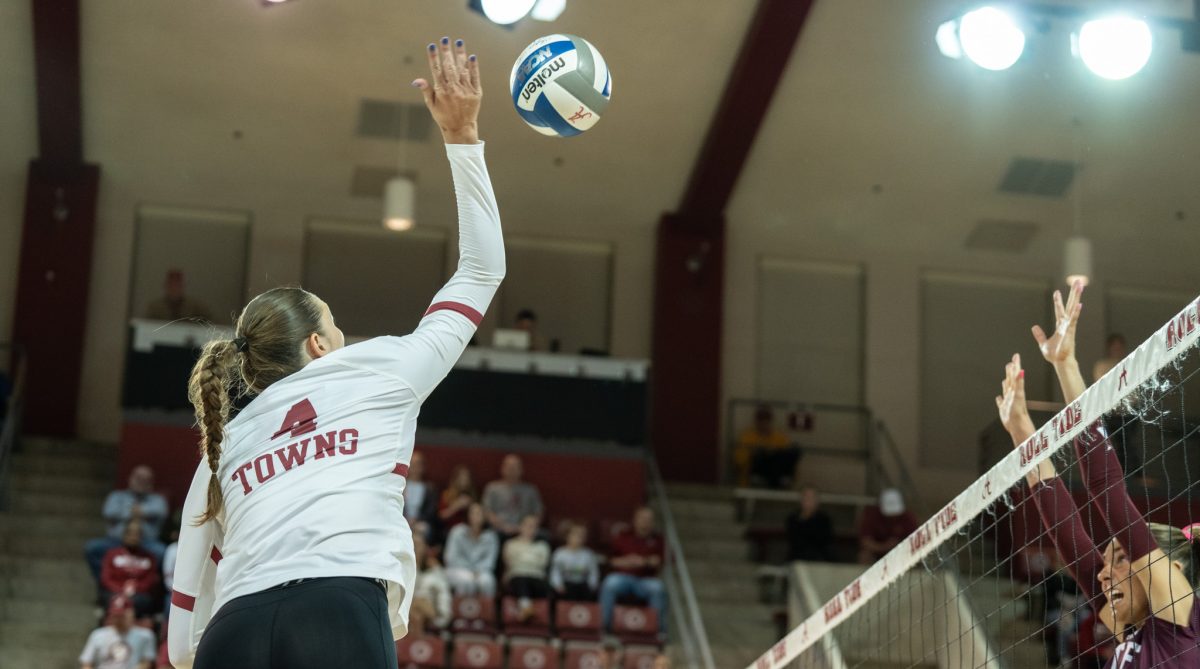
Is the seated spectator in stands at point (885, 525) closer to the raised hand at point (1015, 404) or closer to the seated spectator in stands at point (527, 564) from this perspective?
the seated spectator in stands at point (527, 564)

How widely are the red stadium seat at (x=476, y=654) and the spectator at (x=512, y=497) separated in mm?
2636

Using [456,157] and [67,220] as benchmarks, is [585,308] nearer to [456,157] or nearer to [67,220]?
[67,220]

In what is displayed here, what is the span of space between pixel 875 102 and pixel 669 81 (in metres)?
2.58

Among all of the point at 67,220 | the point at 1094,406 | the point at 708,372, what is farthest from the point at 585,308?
the point at 1094,406

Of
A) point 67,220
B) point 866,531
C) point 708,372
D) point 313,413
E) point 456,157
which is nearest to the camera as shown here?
point 313,413

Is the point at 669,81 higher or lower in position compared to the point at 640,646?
higher

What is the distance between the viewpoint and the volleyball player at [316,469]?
2.77 meters

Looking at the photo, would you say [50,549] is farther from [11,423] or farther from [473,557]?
[473,557]

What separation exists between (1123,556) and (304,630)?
8.11 ft

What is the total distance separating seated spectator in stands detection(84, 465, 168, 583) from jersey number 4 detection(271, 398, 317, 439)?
11603 millimetres

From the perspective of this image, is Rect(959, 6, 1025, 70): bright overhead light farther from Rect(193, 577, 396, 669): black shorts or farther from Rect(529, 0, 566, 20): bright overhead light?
Rect(193, 577, 396, 669): black shorts

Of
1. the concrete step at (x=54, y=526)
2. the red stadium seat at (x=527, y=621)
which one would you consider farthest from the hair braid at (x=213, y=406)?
the concrete step at (x=54, y=526)

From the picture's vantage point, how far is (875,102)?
58.5 feet

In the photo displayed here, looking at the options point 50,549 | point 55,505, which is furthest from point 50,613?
point 55,505
